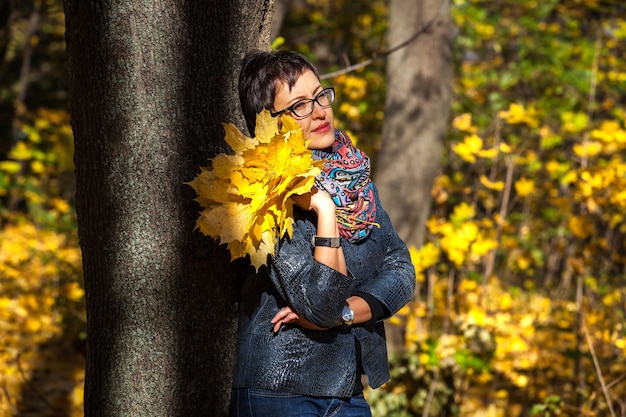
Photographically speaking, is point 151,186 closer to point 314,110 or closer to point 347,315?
point 314,110

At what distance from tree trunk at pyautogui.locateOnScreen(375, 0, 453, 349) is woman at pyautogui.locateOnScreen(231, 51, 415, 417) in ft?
9.41

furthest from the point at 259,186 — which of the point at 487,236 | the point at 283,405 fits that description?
the point at 487,236

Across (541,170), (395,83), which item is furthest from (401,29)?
(541,170)

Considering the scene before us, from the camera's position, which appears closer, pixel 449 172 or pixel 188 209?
pixel 188 209

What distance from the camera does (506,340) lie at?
3871 mm

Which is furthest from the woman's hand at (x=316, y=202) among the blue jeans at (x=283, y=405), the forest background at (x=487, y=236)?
the forest background at (x=487, y=236)

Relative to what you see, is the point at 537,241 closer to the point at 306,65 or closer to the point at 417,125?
the point at 417,125

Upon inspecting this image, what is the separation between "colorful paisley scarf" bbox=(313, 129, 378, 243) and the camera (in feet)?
5.98

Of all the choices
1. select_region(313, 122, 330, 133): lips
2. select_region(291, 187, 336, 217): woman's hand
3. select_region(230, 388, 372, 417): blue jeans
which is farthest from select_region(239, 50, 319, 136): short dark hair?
select_region(230, 388, 372, 417): blue jeans

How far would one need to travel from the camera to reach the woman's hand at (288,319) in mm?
1760

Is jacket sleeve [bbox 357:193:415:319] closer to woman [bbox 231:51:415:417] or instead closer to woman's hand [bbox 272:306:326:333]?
woman [bbox 231:51:415:417]

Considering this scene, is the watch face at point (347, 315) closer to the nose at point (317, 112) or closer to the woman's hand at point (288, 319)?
the woman's hand at point (288, 319)

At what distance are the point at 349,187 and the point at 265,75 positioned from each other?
35cm

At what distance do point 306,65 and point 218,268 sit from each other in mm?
562
